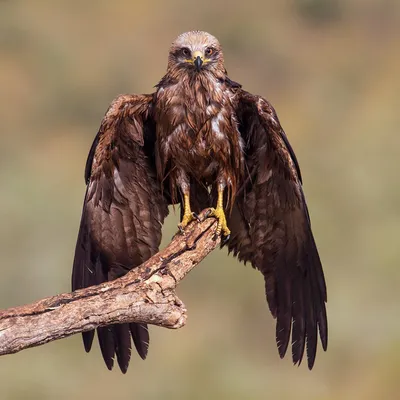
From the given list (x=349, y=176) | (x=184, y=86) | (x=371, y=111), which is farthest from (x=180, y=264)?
(x=371, y=111)

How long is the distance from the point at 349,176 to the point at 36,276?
150 inches

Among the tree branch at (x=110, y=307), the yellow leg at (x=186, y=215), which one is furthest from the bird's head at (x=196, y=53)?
the tree branch at (x=110, y=307)

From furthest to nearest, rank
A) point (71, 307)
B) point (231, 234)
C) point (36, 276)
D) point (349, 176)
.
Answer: point (349, 176) < point (36, 276) < point (231, 234) < point (71, 307)

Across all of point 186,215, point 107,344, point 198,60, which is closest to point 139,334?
point 107,344

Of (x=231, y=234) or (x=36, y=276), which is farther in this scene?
(x=36, y=276)

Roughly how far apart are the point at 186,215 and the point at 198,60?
0.97 metres

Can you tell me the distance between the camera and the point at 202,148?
20.8 ft

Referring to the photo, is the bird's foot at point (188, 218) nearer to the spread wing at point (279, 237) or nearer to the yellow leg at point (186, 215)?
the yellow leg at point (186, 215)

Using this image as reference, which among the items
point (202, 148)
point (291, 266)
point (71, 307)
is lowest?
point (71, 307)

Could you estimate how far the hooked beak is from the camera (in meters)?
6.03

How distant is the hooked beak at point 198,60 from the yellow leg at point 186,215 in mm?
860

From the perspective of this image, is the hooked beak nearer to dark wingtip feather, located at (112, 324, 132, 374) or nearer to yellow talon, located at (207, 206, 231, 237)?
yellow talon, located at (207, 206, 231, 237)


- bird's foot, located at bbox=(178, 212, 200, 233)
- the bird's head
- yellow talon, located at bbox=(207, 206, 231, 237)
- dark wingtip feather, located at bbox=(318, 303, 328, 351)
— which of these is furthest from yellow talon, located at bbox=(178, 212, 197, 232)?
dark wingtip feather, located at bbox=(318, 303, 328, 351)

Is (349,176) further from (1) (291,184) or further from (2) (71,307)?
(2) (71,307)
